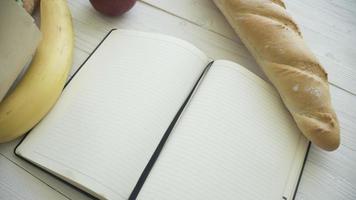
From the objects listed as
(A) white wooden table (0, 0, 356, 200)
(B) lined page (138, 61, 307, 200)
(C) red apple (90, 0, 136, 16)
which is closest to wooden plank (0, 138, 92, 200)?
(A) white wooden table (0, 0, 356, 200)

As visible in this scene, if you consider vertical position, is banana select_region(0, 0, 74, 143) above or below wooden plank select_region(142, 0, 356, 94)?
below

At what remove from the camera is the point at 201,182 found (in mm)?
386

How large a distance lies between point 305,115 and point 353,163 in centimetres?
11

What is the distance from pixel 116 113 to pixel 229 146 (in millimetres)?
174

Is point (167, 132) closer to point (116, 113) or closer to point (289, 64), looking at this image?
point (116, 113)

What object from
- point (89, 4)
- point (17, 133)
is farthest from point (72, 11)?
point (17, 133)

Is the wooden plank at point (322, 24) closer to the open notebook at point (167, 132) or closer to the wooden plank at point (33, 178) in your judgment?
the open notebook at point (167, 132)

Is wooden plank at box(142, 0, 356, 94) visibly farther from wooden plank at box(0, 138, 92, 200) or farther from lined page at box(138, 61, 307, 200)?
wooden plank at box(0, 138, 92, 200)

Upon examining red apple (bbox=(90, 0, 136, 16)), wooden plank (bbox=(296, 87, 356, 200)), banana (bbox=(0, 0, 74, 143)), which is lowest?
wooden plank (bbox=(296, 87, 356, 200))

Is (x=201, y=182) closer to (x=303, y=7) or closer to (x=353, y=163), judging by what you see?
(x=353, y=163)

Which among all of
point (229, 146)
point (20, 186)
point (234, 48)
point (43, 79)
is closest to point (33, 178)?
point (20, 186)

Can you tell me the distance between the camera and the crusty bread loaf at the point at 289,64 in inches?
16.8

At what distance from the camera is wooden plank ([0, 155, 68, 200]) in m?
0.40

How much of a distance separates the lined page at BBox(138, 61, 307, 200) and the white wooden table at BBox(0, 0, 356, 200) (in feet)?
0.16
